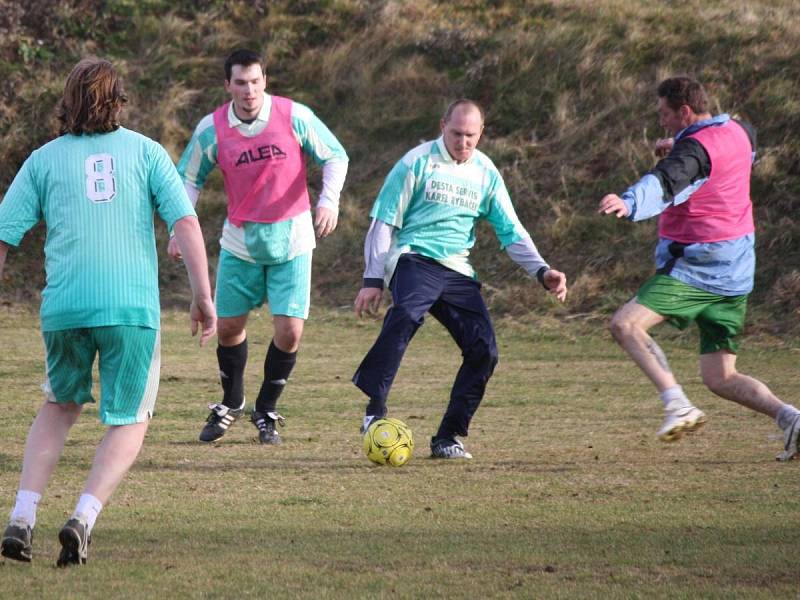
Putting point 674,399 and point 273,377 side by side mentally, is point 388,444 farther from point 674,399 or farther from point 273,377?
point 674,399

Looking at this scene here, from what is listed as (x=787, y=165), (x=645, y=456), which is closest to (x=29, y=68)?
(x=787, y=165)

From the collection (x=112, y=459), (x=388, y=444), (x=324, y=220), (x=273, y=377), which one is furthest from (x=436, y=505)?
(x=273, y=377)

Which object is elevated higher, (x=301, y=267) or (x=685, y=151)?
(x=685, y=151)

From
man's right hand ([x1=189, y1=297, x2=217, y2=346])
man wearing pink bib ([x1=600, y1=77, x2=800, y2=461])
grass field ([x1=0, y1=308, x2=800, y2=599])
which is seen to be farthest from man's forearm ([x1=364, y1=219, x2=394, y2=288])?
man's right hand ([x1=189, y1=297, x2=217, y2=346])

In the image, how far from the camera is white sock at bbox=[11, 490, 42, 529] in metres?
5.01

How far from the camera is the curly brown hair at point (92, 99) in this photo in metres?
5.05

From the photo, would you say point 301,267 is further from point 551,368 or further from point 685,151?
point 551,368

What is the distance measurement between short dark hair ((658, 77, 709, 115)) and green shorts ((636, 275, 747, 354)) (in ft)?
3.02

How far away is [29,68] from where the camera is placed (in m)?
20.6

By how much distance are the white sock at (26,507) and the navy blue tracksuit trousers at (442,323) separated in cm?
271

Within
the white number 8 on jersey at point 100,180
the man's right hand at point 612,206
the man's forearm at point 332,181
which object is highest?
the white number 8 on jersey at point 100,180

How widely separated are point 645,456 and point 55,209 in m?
3.91

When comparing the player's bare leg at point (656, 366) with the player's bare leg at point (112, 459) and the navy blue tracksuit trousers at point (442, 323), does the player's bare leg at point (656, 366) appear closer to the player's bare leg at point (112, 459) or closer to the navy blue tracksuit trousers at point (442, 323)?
the navy blue tracksuit trousers at point (442, 323)

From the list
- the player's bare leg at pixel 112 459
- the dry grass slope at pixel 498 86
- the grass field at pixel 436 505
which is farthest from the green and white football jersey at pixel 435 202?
the dry grass slope at pixel 498 86
